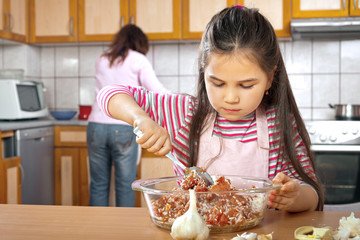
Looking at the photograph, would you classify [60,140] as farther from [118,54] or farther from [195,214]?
[195,214]

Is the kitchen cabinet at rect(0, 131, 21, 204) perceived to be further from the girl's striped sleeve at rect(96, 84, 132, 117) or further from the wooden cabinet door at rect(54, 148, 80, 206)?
the girl's striped sleeve at rect(96, 84, 132, 117)

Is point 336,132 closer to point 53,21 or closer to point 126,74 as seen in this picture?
point 126,74

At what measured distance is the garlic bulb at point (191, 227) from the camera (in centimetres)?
68

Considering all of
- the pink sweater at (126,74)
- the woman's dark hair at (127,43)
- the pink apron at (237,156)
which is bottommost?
the pink apron at (237,156)

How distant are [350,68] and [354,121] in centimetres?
75

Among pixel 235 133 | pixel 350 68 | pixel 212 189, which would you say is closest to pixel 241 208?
pixel 212 189

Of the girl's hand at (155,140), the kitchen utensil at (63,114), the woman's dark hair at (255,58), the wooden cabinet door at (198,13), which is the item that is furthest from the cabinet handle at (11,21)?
the girl's hand at (155,140)

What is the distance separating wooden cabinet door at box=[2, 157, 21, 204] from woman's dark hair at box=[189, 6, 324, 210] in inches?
69.7

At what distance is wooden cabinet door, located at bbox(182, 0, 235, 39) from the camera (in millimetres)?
3098

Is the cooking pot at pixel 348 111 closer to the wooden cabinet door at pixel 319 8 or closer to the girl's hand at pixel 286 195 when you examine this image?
the wooden cabinet door at pixel 319 8

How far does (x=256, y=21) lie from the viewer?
3.50 ft

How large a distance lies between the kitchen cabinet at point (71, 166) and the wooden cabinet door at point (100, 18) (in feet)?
2.30

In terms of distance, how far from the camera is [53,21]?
3326 mm

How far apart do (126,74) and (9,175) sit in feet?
2.95
